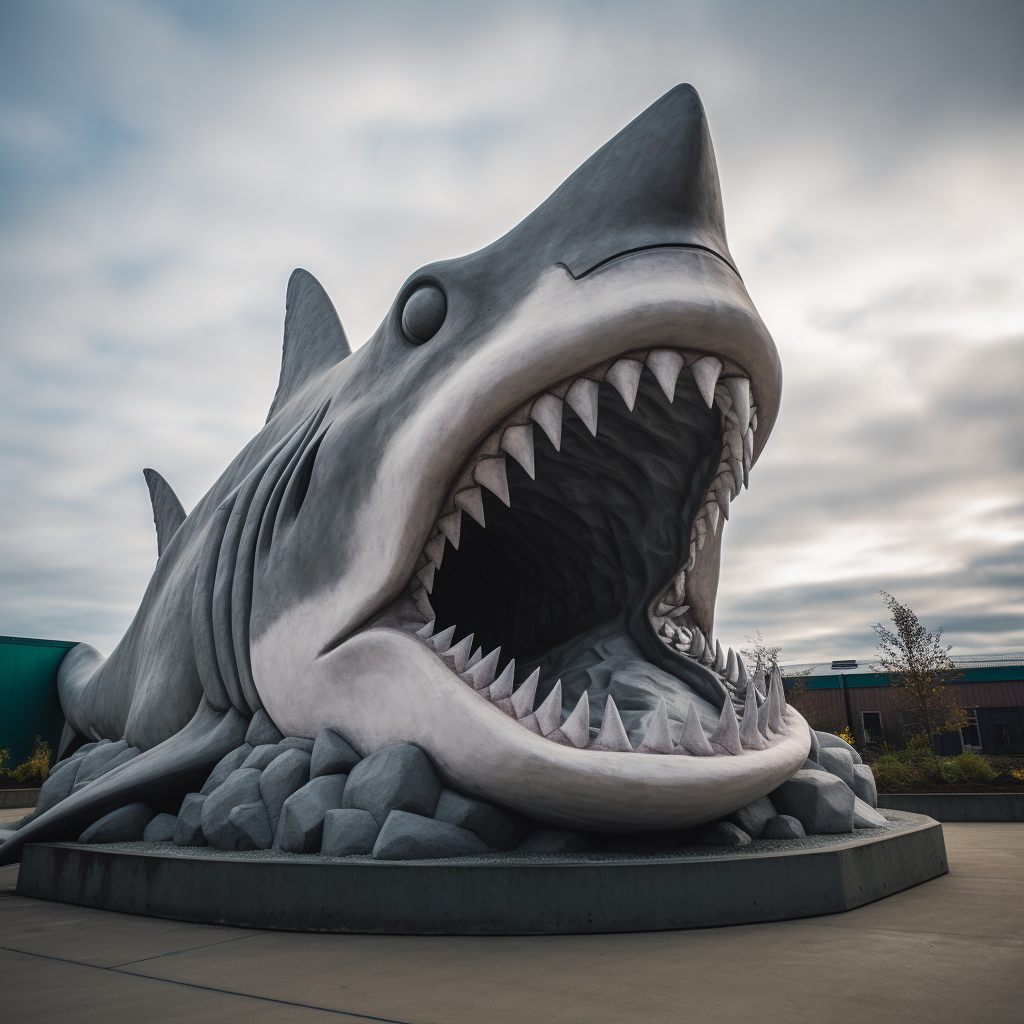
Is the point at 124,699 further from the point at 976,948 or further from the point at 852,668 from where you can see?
the point at 852,668

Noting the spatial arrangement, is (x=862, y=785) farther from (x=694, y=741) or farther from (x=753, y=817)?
(x=694, y=741)

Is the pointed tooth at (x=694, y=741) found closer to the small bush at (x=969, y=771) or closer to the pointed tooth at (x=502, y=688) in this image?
the pointed tooth at (x=502, y=688)

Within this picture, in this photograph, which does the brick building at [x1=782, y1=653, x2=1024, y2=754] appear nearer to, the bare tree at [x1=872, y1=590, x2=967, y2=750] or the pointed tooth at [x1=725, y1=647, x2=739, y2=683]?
the bare tree at [x1=872, y1=590, x2=967, y2=750]

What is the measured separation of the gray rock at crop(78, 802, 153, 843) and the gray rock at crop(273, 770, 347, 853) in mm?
1256

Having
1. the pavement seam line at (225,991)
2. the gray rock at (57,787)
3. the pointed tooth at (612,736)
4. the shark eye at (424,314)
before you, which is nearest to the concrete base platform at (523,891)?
the pointed tooth at (612,736)

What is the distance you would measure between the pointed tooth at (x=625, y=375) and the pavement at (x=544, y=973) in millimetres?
1943

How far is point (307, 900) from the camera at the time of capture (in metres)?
2.83

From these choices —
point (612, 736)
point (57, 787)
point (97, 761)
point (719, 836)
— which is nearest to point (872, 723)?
point (97, 761)

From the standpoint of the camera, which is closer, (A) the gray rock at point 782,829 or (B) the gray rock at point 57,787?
(A) the gray rock at point 782,829

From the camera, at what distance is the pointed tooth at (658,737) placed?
2957mm

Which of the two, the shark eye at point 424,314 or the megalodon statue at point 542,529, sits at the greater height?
the shark eye at point 424,314

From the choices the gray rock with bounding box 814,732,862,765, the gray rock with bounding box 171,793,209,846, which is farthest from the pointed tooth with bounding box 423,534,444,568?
the gray rock with bounding box 814,732,862,765

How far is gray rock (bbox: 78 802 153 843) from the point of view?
4.21 meters

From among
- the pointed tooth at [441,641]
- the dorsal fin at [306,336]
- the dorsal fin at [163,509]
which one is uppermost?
the dorsal fin at [306,336]
